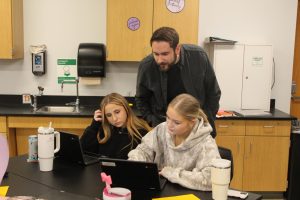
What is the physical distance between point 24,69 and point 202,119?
2832 millimetres

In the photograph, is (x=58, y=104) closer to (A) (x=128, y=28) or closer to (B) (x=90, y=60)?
(B) (x=90, y=60)

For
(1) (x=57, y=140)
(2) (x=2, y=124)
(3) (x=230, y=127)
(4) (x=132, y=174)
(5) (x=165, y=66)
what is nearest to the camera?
(4) (x=132, y=174)

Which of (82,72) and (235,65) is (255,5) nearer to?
(235,65)

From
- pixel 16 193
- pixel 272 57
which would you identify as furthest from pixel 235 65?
pixel 16 193

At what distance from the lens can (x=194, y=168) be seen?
187 cm

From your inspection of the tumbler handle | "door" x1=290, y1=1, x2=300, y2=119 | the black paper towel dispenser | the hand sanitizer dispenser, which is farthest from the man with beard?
"door" x1=290, y1=1, x2=300, y2=119

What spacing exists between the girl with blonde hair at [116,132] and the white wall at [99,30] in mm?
1754

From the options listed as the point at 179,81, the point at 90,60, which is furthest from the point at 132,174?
the point at 90,60

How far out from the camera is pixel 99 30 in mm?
4152

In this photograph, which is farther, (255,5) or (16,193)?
(255,5)

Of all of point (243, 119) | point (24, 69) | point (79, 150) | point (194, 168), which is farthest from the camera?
point (24, 69)

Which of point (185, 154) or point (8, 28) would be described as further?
point (8, 28)

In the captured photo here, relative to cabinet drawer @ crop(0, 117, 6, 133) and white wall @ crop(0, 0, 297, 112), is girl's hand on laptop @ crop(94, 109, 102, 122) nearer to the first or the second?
cabinet drawer @ crop(0, 117, 6, 133)

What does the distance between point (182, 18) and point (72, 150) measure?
2150 mm
